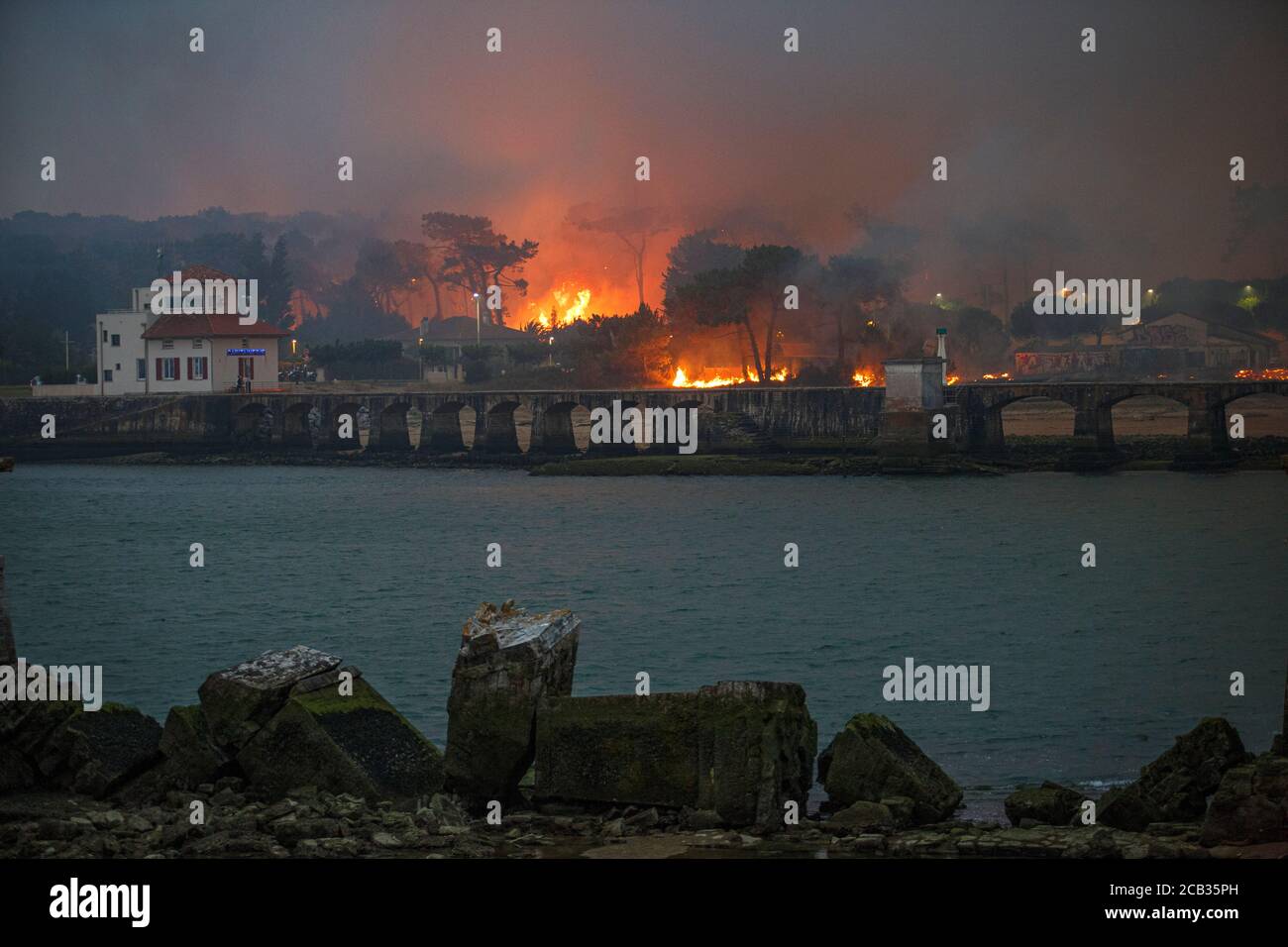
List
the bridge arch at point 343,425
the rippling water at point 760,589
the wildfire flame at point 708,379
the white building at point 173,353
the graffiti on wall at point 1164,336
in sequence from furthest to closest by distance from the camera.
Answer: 1. the graffiti on wall at point 1164,336
2. the wildfire flame at point 708,379
3. the white building at point 173,353
4. the bridge arch at point 343,425
5. the rippling water at point 760,589

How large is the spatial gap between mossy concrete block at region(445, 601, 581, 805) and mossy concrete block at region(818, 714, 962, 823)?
3.32 meters

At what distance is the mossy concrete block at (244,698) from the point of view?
55.1 feet

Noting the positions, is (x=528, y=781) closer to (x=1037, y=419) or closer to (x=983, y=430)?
(x=983, y=430)

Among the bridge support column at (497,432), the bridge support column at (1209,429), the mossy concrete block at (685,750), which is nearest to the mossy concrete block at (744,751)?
the mossy concrete block at (685,750)

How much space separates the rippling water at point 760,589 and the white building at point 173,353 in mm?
21555

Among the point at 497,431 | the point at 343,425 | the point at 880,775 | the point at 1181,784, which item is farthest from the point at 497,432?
the point at 1181,784

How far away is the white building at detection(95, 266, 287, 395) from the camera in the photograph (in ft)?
369

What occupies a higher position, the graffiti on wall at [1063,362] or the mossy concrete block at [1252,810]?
the graffiti on wall at [1063,362]

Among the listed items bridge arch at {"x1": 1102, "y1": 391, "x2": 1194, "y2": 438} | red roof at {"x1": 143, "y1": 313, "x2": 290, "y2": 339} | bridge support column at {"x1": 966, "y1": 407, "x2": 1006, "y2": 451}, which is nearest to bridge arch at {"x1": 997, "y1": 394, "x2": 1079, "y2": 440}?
bridge arch at {"x1": 1102, "y1": 391, "x2": 1194, "y2": 438}

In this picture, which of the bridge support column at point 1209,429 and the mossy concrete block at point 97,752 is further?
the bridge support column at point 1209,429

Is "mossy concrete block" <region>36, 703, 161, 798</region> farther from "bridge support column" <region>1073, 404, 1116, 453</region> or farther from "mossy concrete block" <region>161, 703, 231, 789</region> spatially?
"bridge support column" <region>1073, 404, 1116, 453</region>

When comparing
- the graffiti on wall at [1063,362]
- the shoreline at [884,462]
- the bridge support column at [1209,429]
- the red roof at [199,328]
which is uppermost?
the red roof at [199,328]

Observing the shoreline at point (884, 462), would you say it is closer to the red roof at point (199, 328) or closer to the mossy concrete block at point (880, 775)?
the red roof at point (199, 328)
